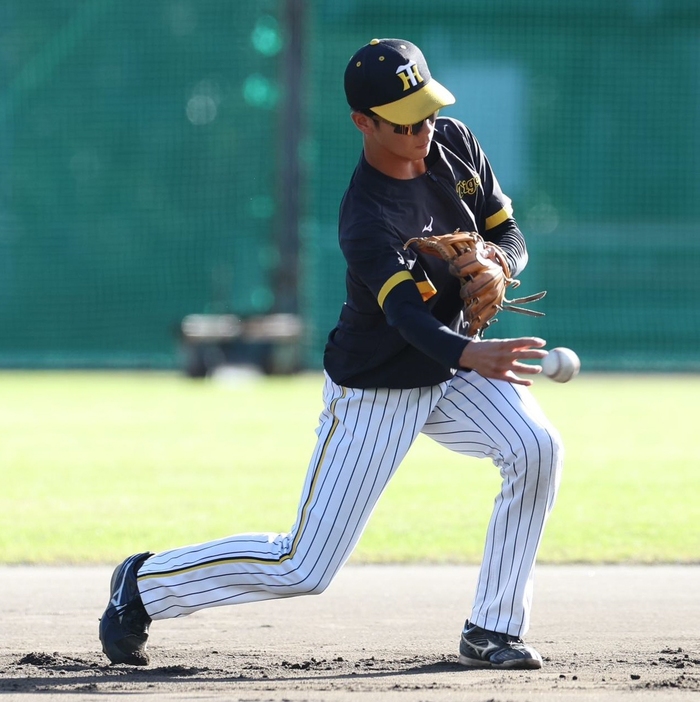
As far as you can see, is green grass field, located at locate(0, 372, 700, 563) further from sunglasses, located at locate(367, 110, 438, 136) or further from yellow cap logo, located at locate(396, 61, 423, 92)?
yellow cap logo, located at locate(396, 61, 423, 92)

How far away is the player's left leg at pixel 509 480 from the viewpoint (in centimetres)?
405

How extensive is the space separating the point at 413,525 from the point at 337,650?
2447 mm

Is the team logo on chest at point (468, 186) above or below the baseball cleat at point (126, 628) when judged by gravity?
above

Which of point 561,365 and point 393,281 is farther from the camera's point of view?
point 393,281

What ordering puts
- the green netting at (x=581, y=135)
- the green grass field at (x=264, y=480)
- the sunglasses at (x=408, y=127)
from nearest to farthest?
the sunglasses at (x=408, y=127) → the green grass field at (x=264, y=480) → the green netting at (x=581, y=135)

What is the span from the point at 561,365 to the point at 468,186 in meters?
0.86

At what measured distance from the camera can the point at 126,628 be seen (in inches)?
167

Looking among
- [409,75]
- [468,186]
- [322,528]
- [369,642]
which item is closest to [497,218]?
[468,186]

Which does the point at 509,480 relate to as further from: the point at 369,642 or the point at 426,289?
the point at 369,642

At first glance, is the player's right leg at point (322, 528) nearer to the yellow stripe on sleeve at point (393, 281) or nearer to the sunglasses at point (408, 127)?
the yellow stripe on sleeve at point (393, 281)

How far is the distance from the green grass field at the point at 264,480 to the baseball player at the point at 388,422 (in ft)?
6.27

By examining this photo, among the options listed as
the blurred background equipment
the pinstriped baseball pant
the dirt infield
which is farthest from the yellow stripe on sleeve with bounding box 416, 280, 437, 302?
the blurred background equipment

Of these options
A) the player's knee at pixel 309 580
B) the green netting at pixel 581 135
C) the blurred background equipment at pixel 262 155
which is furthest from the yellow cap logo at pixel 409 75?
the green netting at pixel 581 135

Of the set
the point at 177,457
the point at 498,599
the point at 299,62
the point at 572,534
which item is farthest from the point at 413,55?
the point at 299,62
